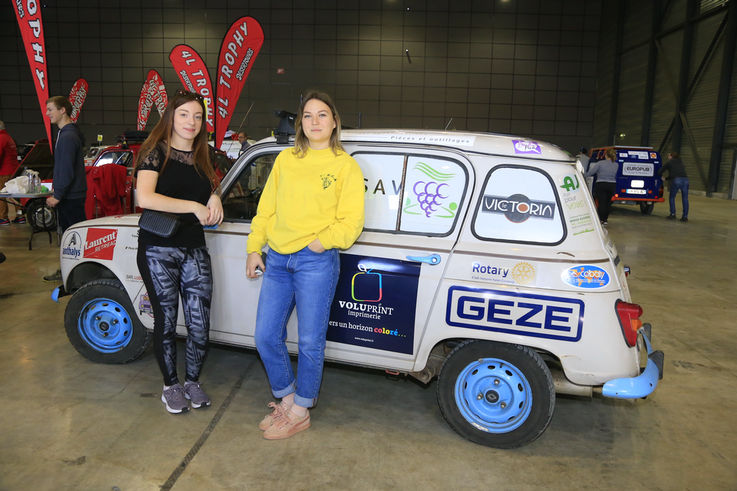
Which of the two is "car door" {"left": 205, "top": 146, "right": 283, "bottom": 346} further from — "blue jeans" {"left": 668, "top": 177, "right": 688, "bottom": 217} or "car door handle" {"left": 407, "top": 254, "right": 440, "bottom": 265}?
"blue jeans" {"left": 668, "top": 177, "right": 688, "bottom": 217}

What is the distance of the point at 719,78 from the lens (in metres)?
19.7

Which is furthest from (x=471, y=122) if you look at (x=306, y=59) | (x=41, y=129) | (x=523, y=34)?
(x=41, y=129)

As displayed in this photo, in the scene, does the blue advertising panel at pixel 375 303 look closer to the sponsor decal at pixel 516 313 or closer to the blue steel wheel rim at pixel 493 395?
the sponsor decal at pixel 516 313

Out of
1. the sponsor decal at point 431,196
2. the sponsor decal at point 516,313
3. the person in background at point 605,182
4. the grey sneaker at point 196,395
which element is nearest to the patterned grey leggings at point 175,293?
the grey sneaker at point 196,395

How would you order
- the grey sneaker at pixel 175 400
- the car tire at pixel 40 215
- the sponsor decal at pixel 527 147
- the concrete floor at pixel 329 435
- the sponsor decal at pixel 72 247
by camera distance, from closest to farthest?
the concrete floor at pixel 329 435 < the sponsor decal at pixel 527 147 < the grey sneaker at pixel 175 400 < the sponsor decal at pixel 72 247 < the car tire at pixel 40 215

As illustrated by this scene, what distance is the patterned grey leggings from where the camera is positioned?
3230mm

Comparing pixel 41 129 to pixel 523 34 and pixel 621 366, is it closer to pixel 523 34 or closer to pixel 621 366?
pixel 523 34

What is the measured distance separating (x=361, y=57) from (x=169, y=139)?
25.9 metres

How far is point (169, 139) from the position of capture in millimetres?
3168

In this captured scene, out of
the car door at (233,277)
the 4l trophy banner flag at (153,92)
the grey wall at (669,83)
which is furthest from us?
the grey wall at (669,83)

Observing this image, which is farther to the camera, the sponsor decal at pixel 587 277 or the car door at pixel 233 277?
the car door at pixel 233 277

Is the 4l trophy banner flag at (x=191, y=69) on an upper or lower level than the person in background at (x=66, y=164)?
upper

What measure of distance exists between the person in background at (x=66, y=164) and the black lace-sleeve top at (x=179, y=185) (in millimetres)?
2965

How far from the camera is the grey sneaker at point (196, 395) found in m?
3.49
